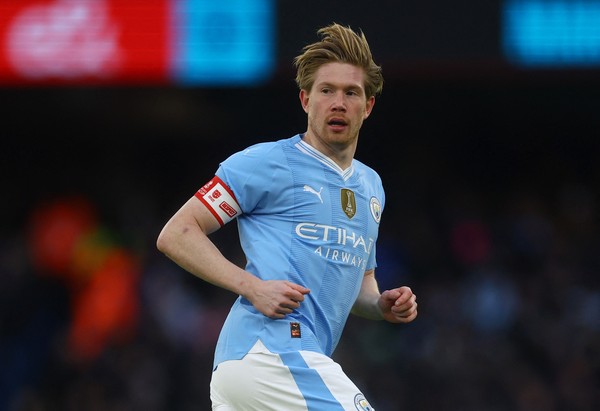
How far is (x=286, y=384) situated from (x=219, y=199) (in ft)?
2.42

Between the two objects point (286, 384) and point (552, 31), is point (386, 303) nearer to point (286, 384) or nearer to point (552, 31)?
point (286, 384)

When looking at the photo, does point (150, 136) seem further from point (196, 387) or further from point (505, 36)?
point (505, 36)

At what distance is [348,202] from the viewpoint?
4.69m

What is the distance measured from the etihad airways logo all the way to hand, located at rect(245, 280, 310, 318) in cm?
33

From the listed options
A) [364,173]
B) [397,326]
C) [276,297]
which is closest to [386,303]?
[364,173]

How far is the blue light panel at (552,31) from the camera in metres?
8.83

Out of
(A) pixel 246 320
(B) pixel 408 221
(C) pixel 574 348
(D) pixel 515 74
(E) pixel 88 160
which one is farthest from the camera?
(E) pixel 88 160

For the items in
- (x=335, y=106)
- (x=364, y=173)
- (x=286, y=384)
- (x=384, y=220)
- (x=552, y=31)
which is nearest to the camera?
(x=286, y=384)

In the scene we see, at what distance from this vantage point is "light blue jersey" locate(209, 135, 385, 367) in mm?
4453

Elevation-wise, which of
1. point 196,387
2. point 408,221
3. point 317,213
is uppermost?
point 317,213

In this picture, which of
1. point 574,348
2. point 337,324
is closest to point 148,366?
point 574,348

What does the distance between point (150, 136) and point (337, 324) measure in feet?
32.4

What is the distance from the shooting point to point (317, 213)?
4570 millimetres

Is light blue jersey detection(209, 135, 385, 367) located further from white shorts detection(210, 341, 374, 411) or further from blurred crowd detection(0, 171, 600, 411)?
blurred crowd detection(0, 171, 600, 411)
